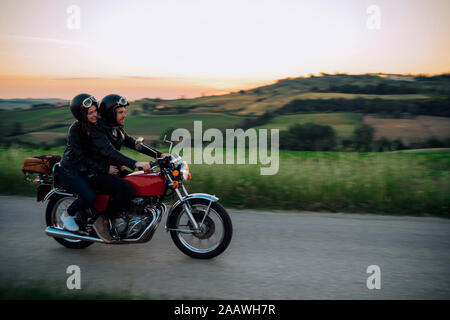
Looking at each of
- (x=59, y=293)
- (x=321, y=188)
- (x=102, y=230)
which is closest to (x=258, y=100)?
(x=321, y=188)

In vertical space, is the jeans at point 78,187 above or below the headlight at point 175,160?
below

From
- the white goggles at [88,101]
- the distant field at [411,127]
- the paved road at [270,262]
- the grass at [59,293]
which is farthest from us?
the distant field at [411,127]

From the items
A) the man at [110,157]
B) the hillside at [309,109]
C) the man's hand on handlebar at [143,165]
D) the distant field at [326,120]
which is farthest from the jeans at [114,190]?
the distant field at [326,120]

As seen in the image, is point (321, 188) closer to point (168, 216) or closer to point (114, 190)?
point (168, 216)

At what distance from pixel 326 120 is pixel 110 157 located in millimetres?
20419

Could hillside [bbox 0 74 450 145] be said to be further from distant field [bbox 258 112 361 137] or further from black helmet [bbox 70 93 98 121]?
black helmet [bbox 70 93 98 121]

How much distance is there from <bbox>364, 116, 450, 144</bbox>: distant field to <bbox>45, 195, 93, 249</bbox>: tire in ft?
56.4

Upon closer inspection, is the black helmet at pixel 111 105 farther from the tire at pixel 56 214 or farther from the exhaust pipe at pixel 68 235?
the exhaust pipe at pixel 68 235

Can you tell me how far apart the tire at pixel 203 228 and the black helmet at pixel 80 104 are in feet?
4.87

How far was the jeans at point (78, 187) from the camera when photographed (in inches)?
175

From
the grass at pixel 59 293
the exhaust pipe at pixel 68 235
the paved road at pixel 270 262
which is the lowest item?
the paved road at pixel 270 262

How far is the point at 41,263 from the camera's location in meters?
4.30

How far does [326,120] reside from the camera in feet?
76.3
